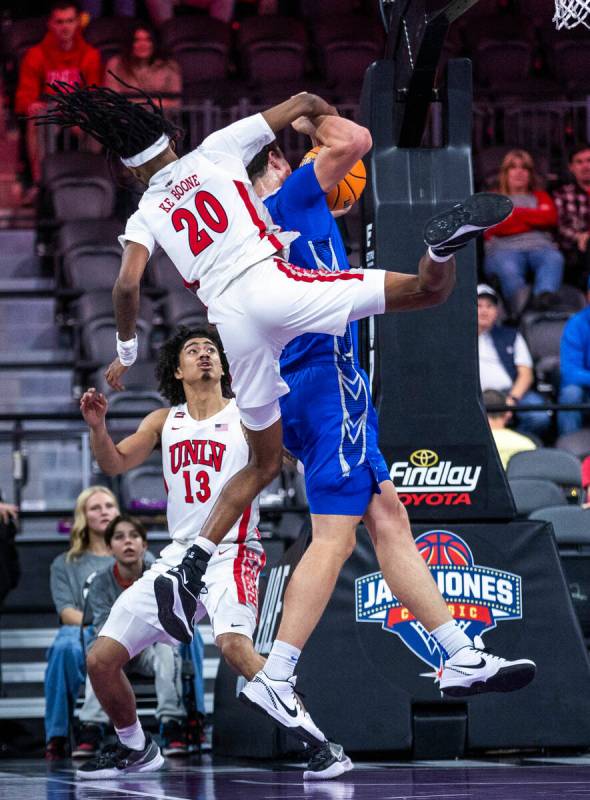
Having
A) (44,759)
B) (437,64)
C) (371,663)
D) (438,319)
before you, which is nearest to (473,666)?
(371,663)

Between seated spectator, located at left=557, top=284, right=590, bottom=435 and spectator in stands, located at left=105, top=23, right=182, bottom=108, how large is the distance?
4547 mm

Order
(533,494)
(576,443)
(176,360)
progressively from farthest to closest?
(576,443)
(533,494)
(176,360)

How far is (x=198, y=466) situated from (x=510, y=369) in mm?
4500

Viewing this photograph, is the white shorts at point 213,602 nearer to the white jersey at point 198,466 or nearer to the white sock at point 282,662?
the white jersey at point 198,466

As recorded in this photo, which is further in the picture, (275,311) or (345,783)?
(345,783)

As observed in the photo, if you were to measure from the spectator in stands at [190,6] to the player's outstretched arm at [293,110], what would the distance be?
1017cm

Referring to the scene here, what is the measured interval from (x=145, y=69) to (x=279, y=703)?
925 centimetres

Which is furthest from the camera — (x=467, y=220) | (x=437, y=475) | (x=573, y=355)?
(x=573, y=355)

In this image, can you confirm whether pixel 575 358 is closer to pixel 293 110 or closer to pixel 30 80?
pixel 293 110

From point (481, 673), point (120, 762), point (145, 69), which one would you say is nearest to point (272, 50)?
point (145, 69)

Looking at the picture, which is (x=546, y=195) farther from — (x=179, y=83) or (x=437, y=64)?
(x=437, y=64)

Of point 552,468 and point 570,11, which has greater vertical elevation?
point 570,11

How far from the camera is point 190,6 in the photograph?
15.0 meters

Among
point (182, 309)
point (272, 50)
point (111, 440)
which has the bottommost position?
point (111, 440)
